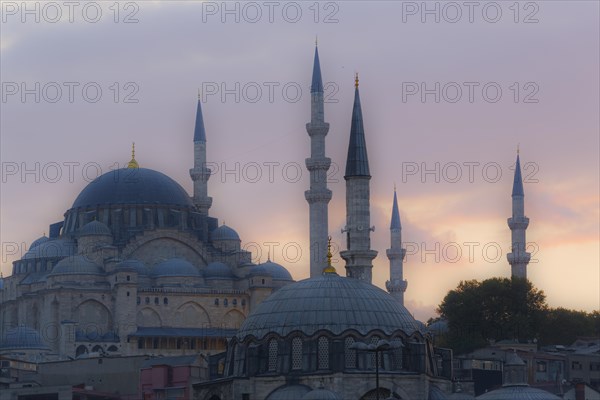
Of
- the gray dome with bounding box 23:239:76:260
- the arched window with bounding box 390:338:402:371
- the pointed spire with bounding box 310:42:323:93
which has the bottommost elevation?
the arched window with bounding box 390:338:402:371

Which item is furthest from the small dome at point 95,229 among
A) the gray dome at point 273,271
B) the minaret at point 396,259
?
the minaret at point 396,259

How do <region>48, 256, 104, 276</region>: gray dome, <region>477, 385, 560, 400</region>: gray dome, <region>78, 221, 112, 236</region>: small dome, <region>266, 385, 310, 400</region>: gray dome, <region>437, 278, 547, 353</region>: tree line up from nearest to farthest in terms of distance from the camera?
<region>266, 385, 310, 400</region>: gray dome, <region>477, 385, 560, 400</region>: gray dome, <region>437, 278, 547, 353</region>: tree, <region>48, 256, 104, 276</region>: gray dome, <region>78, 221, 112, 236</region>: small dome

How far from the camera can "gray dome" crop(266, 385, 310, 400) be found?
162 feet

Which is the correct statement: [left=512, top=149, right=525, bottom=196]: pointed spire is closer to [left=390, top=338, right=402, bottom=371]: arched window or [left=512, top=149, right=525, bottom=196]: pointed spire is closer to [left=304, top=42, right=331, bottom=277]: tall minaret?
[left=304, top=42, right=331, bottom=277]: tall minaret

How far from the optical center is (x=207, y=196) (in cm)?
10056

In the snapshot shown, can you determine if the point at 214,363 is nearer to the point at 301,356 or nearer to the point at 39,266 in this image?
the point at 301,356

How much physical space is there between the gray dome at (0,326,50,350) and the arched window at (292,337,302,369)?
35386 millimetres

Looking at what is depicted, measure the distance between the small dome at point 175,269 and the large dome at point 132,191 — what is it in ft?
17.7

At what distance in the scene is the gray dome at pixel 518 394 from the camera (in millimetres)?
52347

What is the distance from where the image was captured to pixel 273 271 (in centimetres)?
9231

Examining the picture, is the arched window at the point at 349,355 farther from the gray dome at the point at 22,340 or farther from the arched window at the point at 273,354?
the gray dome at the point at 22,340

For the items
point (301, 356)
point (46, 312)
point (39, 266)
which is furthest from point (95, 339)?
point (301, 356)

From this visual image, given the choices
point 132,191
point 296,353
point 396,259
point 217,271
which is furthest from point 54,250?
point 296,353

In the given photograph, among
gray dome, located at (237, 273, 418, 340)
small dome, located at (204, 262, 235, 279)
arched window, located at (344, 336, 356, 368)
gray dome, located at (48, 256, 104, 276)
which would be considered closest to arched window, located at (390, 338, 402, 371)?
gray dome, located at (237, 273, 418, 340)
